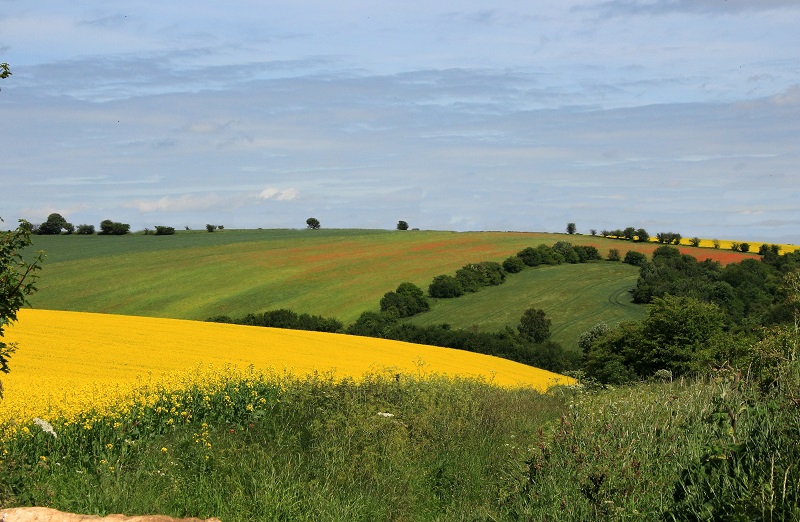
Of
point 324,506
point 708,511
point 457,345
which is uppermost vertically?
point 708,511

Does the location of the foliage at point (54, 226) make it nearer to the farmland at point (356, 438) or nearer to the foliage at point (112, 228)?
the foliage at point (112, 228)

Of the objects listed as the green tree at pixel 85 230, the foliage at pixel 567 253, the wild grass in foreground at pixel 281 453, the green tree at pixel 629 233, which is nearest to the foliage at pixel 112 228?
the green tree at pixel 85 230

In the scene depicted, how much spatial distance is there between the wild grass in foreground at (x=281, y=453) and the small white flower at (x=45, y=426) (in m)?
0.08

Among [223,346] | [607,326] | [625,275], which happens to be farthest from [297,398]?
[625,275]

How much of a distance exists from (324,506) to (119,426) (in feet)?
15.0

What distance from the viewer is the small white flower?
12.6 metres

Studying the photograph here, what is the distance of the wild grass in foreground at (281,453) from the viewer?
1054cm

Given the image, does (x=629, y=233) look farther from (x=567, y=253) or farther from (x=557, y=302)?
(x=557, y=302)

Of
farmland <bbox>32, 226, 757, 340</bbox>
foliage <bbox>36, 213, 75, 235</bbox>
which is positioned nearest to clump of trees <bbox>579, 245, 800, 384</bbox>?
farmland <bbox>32, 226, 757, 340</bbox>

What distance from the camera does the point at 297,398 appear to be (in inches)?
627

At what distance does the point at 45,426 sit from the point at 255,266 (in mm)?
65925

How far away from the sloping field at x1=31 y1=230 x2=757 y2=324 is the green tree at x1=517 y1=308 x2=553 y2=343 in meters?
11.1

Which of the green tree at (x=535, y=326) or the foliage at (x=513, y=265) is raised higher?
the foliage at (x=513, y=265)

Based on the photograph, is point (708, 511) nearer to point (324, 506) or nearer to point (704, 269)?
point (324, 506)
